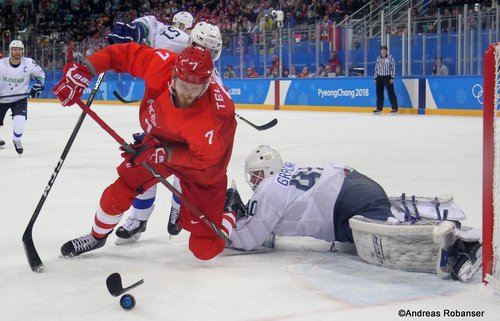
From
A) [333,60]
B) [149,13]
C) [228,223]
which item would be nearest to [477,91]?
[333,60]

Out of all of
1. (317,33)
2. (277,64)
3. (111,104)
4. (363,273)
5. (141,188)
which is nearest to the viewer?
(363,273)

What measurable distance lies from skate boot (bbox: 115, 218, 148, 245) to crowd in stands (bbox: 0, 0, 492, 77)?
30.7 ft

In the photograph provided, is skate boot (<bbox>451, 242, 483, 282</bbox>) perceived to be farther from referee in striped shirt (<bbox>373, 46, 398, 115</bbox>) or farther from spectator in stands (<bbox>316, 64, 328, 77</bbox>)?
spectator in stands (<bbox>316, 64, 328, 77</bbox>)

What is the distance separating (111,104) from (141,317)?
58.3 ft

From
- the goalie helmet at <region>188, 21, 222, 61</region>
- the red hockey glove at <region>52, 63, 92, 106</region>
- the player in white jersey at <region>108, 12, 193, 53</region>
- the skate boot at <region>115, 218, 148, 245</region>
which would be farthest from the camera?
the player in white jersey at <region>108, 12, 193, 53</region>

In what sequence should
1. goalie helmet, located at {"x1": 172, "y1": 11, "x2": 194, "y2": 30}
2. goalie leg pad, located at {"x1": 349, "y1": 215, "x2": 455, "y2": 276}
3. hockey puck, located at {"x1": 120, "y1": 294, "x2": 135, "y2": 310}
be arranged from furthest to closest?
1. goalie helmet, located at {"x1": 172, "y1": 11, "x2": 194, "y2": 30}
2. goalie leg pad, located at {"x1": 349, "y1": 215, "x2": 455, "y2": 276}
3. hockey puck, located at {"x1": 120, "y1": 294, "x2": 135, "y2": 310}

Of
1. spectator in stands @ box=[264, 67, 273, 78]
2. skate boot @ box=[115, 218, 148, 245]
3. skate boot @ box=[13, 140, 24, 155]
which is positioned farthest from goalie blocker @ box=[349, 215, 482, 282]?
spectator in stands @ box=[264, 67, 273, 78]

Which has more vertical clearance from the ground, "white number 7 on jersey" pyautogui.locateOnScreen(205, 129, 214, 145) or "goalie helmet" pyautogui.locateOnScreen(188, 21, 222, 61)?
Result: "goalie helmet" pyautogui.locateOnScreen(188, 21, 222, 61)

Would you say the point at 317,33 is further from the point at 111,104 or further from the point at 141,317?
the point at 141,317

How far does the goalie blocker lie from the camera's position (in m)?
2.64

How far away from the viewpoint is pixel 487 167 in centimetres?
253

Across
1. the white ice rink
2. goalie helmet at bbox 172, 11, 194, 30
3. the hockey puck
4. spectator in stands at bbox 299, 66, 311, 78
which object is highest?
goalie helmet at bbox 172, 11, 194, 30

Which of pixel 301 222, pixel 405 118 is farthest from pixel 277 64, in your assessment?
pixel 301 222

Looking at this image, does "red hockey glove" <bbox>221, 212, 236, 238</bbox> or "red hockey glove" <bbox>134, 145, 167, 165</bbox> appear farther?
"red hockey glove" <bbox>221, 212, 236, 238</bbox>
